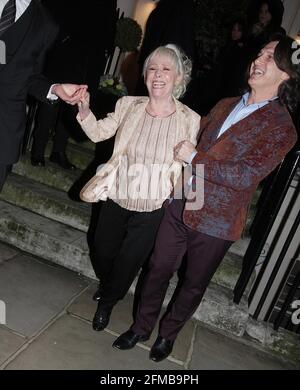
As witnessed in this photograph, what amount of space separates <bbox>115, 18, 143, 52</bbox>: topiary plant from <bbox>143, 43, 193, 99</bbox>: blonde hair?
4.48 meters

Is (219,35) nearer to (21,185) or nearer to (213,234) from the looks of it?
(21,185)

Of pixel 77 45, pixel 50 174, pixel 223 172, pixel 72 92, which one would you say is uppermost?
pixel 77 45

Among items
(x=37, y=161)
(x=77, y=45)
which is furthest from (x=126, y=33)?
(x=37, y=161)

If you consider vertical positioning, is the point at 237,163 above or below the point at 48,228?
above

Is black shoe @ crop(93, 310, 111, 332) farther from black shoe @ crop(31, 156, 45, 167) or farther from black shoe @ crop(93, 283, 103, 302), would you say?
black shoe @ crop(31, 156, 45, 167)

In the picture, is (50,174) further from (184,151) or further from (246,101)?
(246,101)

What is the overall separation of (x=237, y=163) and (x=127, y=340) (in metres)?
1.48

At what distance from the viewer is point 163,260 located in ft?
7.52

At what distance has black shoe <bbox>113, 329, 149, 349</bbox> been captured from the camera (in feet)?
8.18

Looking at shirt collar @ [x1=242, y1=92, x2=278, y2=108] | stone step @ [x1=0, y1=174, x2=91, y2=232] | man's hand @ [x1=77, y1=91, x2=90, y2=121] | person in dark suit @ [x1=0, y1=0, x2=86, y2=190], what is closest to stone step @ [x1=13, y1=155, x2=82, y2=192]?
stone step @ [x1=0, y1=174, x2=91, y2=232]

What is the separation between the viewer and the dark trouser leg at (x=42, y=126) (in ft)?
12.2

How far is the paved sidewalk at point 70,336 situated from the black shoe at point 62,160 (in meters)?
1.19

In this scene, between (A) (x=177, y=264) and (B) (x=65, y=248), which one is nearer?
(A) (x=177, y=264)

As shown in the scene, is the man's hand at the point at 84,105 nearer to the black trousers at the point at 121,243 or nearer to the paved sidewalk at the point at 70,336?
the black trousers at the point at 121,243
